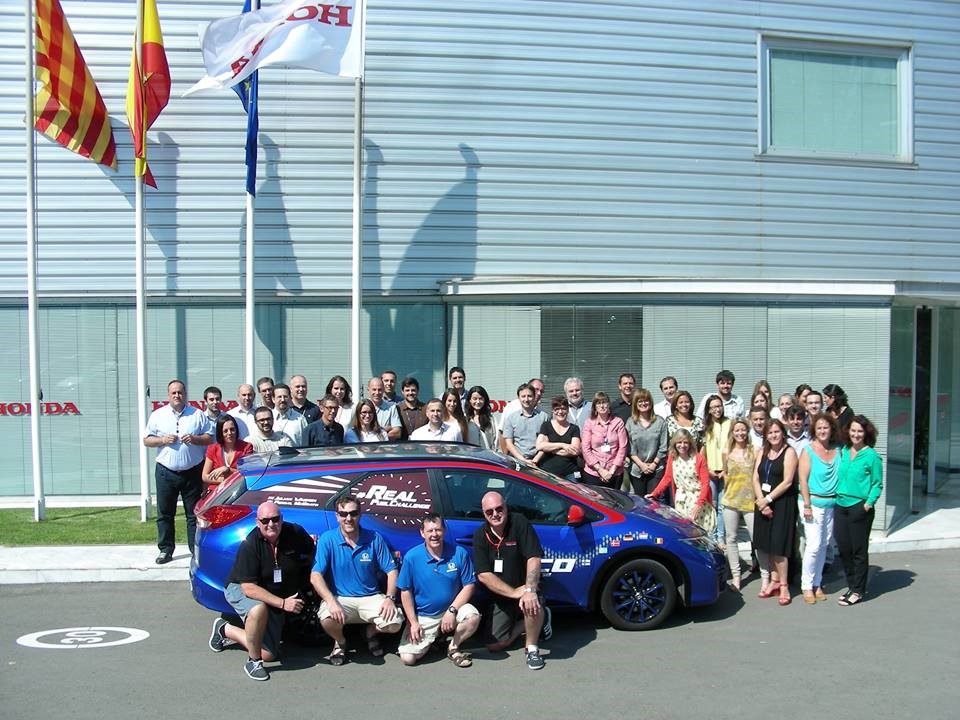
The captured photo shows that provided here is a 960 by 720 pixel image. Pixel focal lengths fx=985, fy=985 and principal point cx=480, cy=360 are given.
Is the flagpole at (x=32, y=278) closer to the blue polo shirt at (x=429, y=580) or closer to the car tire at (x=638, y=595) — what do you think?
the blue polo shirt at (x=429, y=580)

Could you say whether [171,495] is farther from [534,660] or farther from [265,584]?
[534,660]

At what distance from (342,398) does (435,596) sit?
12.3 feet

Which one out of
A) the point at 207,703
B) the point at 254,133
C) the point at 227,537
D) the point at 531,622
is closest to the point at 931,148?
the point at 254,133

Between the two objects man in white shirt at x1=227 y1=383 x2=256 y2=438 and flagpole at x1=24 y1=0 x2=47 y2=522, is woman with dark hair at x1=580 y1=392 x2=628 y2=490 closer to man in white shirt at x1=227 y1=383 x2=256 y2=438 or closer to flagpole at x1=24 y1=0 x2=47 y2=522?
man in white shirt at x1=227 y1=383 x2=256 y2=438

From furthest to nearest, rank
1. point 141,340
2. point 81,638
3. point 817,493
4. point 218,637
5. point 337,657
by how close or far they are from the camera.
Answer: point 141,340, point 817,493, point 81,638, point 218,637, point 337,657

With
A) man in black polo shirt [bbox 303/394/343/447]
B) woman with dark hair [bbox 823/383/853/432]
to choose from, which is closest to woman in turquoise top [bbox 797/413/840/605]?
woman with dark hair [bbox 823/383/853/432]

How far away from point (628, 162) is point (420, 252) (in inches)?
121

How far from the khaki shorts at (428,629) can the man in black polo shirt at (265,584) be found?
81cm

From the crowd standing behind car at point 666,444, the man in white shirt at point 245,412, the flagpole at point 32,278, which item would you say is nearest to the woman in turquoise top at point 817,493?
the crowd standing behind car at point 666,444

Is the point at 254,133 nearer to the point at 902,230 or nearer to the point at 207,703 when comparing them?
the point at 207,703

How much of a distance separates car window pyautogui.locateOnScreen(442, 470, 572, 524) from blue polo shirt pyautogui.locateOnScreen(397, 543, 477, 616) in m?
0.60

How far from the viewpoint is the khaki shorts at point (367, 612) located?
7.00 metres

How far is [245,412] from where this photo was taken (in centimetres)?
1038

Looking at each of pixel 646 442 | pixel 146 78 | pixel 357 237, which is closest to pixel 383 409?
pixel 357 237
